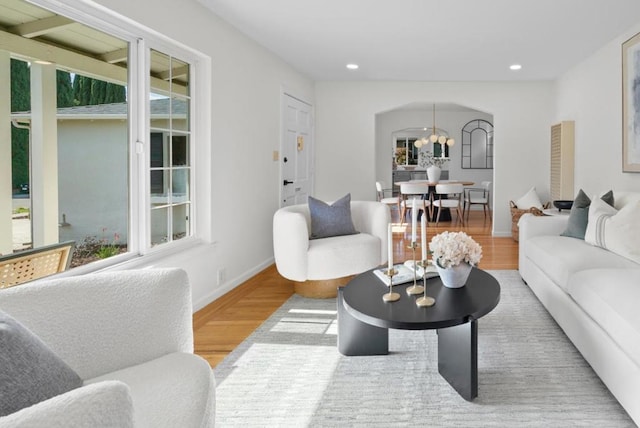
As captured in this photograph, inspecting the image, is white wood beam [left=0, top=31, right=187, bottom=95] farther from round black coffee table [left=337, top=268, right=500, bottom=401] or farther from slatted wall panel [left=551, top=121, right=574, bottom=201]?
slatted wall panel [left=551, top=121, right=574, bottom=201]

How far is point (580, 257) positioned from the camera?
3.11 m

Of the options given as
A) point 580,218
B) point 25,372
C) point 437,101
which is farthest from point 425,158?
point 25,372

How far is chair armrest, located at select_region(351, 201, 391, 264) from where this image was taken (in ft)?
14.0

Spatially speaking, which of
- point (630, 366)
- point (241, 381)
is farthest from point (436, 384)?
point (241, 381)

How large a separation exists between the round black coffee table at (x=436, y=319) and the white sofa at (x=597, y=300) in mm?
497

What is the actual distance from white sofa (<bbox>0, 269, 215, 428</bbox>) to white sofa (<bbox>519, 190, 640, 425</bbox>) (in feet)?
5.59

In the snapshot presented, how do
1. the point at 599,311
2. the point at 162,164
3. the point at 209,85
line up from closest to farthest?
1. the point at 599,311
2. the point at 162,164
3. the point at 209,85

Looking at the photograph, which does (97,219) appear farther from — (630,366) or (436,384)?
(630,366)

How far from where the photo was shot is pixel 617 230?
10.5 feet

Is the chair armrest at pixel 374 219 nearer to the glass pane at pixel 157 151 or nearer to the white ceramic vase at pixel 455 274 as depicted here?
the white ceramic vase at pixel 455 274

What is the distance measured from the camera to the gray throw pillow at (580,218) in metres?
3.77

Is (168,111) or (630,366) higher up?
(168,111)

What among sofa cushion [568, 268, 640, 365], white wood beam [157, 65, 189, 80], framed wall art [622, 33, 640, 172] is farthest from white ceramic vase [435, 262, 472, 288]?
framed wall art [622, 33, 640, 172]

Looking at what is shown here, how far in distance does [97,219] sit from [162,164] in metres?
0.66
